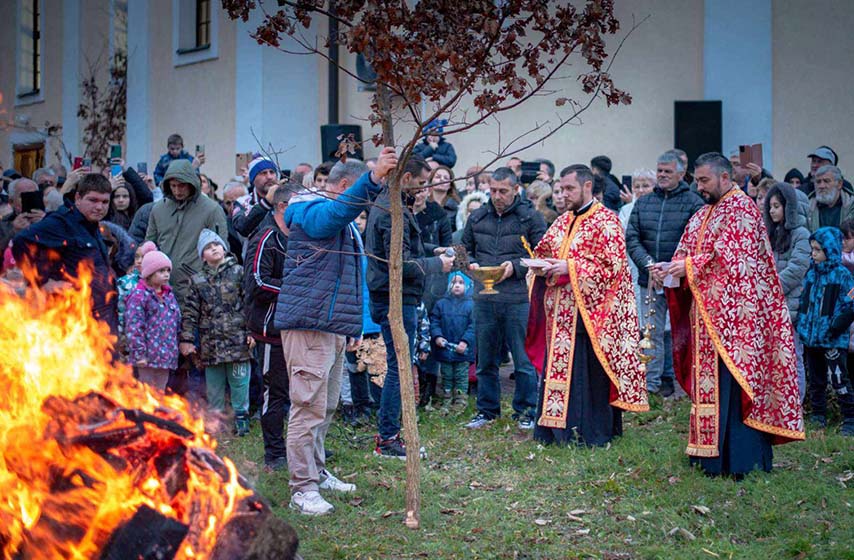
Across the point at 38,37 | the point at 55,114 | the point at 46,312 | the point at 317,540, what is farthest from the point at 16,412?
Answer: the point at 38,37

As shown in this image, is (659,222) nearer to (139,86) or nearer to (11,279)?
(11,279)

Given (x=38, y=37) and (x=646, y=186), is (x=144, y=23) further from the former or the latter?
(x=646, y=186)

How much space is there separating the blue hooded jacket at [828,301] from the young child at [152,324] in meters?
5.55

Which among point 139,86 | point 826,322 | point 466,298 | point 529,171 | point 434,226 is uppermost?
point 139,86

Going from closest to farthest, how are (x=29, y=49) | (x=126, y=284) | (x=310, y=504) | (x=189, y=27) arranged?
1. (x=310, y=504)
2. (x=126, y=284)
3. (x=189, y=27)
4. (x=29, y=49)

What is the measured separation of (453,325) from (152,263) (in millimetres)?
3302

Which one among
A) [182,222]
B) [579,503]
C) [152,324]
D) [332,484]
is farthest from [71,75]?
[579,503]

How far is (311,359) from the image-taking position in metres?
6.53

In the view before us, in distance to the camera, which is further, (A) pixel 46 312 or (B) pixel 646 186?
(B) pixel 646 186

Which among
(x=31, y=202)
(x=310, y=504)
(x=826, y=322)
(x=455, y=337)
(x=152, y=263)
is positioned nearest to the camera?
(x=310, y=504)

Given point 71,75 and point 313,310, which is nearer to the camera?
point 313,310

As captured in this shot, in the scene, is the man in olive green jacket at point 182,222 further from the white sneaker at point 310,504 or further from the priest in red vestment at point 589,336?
the white sneaker at point 310,504

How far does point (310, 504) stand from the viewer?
6.59m

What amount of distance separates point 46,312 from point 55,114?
20871 mm
